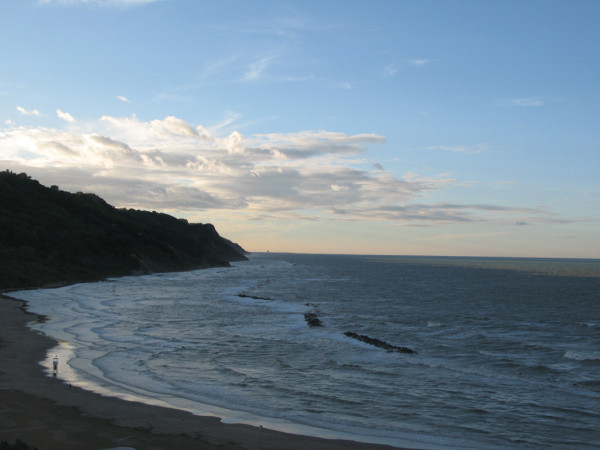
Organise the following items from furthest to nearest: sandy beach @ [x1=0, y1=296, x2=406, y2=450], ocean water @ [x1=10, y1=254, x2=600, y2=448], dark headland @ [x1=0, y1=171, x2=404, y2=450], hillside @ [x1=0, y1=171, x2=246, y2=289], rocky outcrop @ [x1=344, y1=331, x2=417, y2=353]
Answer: hillside @ [x1=0, y1=171, x2=246, y2=289], rocky outcrop @ [x1=344, y1=331, x2=417, y2=353], ocean water @ [x1=10, y1=254, x2=600, y2=448], dark headland @ [x1=0, y1=171, x2=404, y2=450], sandy beach @ [x1=0, y1=296, x2=406, y2=450]

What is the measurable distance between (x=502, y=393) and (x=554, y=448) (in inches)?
223

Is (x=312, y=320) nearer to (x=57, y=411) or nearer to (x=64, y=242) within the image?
(x=57, y=411)

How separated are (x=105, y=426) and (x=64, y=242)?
7589 centimetres

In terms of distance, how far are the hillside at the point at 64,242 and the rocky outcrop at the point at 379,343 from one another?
43.8 metres

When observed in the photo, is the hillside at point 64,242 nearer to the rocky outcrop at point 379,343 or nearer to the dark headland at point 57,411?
the dark headland at point 57,411

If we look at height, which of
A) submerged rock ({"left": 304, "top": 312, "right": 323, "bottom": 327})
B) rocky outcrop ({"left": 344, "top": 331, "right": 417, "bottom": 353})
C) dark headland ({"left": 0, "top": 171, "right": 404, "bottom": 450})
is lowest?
submerged rock ({"left": 304, "top": 312, "right": 323, "bottom": 327})

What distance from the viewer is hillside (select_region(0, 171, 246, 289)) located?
64.4 meters

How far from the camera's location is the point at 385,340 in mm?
30875

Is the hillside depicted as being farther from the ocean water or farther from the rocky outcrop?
the rocky outcrop

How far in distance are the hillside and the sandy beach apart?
152ft

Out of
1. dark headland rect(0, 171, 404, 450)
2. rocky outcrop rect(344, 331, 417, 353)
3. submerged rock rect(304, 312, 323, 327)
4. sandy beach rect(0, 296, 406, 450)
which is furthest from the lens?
submerged rock rect(304, 312, 323, 327)

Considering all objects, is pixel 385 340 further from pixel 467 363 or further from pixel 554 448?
pixel 554 448

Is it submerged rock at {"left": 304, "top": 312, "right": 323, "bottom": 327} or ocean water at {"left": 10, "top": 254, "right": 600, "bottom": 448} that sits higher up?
ocean water at {"left": 10, "top": 254, "right": 600, "bottom": 448}

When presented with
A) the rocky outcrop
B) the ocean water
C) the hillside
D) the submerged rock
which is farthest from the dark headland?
the submerged rock
